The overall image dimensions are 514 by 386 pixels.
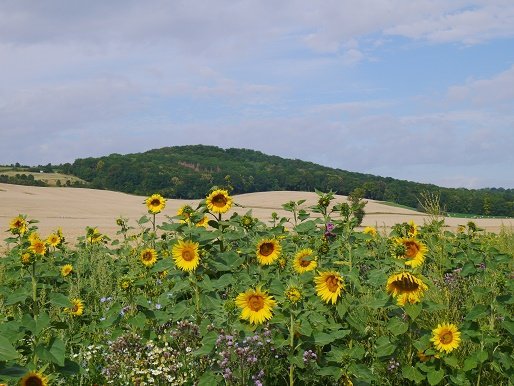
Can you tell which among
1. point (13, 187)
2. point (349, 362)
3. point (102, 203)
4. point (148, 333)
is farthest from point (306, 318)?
point (13, 187)

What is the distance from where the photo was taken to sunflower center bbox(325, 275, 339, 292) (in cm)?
391

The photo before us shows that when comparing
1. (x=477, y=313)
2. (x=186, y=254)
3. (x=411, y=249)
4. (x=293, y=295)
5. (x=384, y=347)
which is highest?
(x=411, y=249)

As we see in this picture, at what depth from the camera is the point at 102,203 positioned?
50719mm

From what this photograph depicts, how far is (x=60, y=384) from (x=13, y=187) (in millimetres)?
58323

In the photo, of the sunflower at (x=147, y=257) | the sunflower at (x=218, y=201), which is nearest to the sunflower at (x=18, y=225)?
the sunflower at (x=147, y=257)

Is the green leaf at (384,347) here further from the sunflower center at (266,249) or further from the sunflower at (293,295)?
the sunflower center at (266,249)

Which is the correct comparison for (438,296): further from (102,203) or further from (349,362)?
(102,203)

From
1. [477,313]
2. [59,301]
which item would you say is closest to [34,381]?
[59,301]

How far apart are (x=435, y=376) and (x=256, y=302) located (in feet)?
4.43

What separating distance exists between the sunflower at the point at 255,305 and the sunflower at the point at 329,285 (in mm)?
481

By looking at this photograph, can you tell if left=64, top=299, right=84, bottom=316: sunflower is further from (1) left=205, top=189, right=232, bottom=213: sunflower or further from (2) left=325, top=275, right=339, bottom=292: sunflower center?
(2) left=325, top=275, right=339, bottom=292: sunflower center

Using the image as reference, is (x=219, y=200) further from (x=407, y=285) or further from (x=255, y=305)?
(x=407, y=285)

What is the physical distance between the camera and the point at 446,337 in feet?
12.7

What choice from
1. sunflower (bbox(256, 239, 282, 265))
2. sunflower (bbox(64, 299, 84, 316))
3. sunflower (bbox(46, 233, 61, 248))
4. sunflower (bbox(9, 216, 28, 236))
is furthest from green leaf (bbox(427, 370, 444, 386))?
sunflower (bbox(46, 233, 61, 248))
